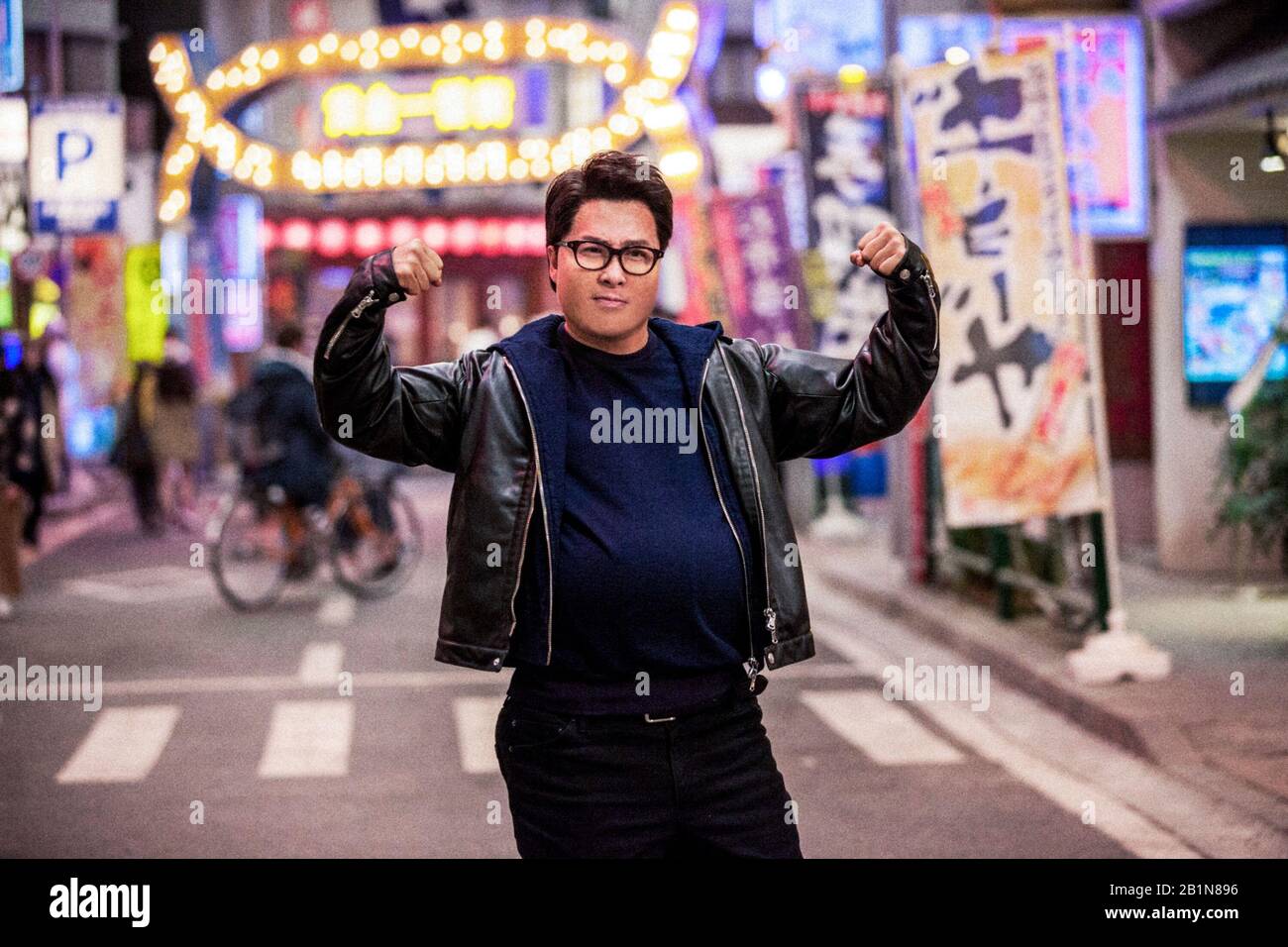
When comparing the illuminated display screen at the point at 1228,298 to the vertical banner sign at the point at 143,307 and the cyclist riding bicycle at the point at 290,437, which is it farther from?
the vertical banner sign at the point at 143,307

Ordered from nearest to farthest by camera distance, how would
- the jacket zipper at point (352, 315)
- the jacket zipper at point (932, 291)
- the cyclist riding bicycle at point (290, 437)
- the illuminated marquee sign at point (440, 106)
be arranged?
the jacket zipper at point (352, 315)
the jacket zipper at point (932, 291)
the cyclist riding bicycle at point (290, 437)
the illuminated marquee sign at point (440, 106)

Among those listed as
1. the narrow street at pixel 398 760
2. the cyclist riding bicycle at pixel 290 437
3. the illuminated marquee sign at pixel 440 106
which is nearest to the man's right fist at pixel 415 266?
the narrow street at pixel 398 760

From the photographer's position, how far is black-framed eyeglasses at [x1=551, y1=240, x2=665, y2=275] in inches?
130

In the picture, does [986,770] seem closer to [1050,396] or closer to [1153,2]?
[1050,396]

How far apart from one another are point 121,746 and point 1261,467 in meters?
6.76

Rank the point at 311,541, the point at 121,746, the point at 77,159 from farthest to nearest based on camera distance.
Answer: the point at 77,159
the point at 311,541
the point at 121,746

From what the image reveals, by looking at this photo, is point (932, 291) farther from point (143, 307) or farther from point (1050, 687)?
point (143, 307)

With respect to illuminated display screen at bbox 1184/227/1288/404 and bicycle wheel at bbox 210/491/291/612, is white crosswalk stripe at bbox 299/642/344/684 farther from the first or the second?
illuminated display screen at bbox 1184/227/1288/404

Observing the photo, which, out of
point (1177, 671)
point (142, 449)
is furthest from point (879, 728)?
point (142, 449)

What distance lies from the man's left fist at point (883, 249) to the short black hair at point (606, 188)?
15.2 inches

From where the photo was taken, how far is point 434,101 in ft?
85.8

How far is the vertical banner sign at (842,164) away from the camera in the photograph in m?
14.5

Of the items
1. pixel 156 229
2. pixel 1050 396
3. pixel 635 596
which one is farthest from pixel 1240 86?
pixel 156 229
